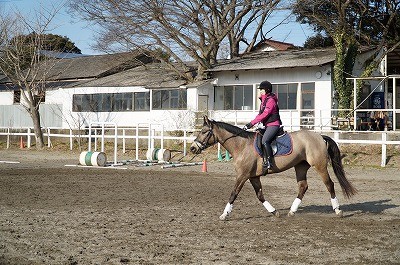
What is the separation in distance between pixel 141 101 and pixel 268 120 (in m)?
29.9

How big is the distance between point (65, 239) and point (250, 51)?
39.4 m

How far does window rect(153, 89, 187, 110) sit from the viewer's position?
124 ft

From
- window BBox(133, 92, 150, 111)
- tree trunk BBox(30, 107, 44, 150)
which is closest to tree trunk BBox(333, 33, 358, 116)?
window BBox(133, 92, 150, 111)

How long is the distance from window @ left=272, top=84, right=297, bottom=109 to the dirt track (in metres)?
17.4

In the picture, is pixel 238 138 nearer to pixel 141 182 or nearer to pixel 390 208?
pixel 390 208

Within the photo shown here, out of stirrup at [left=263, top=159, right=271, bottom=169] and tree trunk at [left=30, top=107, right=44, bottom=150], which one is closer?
stirrup at [left=263, top=159, right=271, bottom=169]

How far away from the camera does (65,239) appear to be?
8102mm

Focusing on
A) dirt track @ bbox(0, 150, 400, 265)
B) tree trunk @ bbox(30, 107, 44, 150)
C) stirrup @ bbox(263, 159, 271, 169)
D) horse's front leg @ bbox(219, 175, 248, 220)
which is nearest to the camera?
dirt track @ bbox(0, 150, 400, 265)

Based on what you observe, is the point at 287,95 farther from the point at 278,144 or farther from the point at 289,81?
the point at 278,144

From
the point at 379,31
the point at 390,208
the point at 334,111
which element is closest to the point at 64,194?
the point at 390,208

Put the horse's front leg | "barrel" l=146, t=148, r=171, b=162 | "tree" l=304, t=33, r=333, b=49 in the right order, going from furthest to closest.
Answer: "tree" l=304, t=33, r=333, b=49 → "barrel" l=146, t=148, r=171, b=162 → the horse's front leg

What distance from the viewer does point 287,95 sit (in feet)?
113

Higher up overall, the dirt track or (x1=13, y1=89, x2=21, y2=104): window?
(x1=13, y1=89, x2=21, y2=104): window

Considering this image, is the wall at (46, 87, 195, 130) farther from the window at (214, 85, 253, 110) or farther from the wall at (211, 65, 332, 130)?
the wall at (211, 65, 332, 130)
